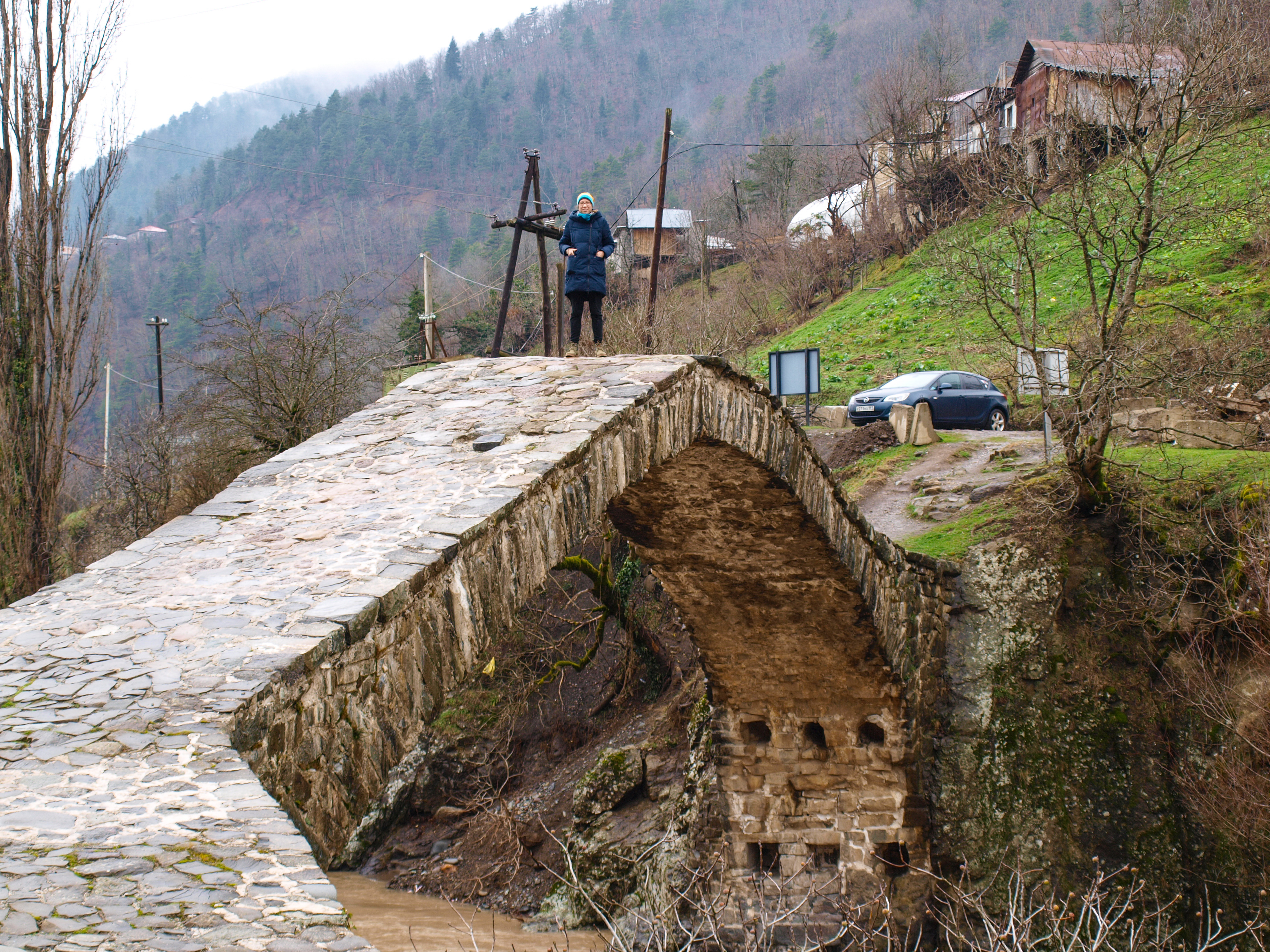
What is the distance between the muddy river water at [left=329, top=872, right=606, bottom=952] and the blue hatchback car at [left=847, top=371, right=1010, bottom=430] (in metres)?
8.68

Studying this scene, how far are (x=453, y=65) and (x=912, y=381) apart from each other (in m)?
77.3

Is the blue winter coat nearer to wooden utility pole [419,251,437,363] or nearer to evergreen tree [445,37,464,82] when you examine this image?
wooden utility pole [419,251,437,363]

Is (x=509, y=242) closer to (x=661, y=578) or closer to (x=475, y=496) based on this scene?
(x=661, y=578)

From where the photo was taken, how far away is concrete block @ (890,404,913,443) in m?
14.6

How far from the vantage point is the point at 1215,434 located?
1092 cm

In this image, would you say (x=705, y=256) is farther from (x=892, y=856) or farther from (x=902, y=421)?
(x=892, y=856)

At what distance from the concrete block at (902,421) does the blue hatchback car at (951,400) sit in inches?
24.4

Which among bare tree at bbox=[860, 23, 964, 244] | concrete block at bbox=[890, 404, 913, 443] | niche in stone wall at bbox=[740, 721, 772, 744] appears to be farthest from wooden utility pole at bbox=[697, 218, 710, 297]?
niche in stone wall at bbox=[740, 721, 772, 744]

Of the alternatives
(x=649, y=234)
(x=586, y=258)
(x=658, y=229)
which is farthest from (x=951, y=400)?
(x=649, y=234)

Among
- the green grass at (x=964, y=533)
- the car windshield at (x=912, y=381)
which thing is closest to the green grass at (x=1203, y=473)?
the green grass at (x=964, y=533)

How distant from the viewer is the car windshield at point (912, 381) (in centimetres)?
1611

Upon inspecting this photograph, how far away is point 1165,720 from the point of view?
8883mm

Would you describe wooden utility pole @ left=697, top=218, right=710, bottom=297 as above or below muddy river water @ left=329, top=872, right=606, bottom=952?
above

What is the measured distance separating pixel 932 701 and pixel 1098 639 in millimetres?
1582
